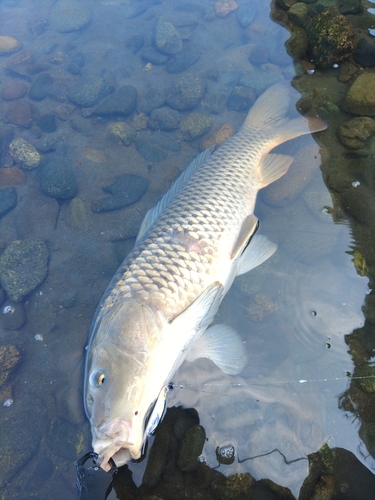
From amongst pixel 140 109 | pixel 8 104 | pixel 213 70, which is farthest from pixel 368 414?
pixel 8 104

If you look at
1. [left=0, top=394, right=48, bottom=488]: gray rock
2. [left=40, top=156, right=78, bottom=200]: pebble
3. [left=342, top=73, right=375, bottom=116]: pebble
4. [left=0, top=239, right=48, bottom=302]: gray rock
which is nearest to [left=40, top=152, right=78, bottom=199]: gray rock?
[left=40, top=156, right=78, bottom=200]: pebble

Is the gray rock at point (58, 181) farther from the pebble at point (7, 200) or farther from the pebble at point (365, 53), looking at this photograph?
the pebble at point (365, 53)

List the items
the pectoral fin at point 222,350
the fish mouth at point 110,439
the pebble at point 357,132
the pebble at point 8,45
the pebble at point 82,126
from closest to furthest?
the fish mouth at point 110,439 → the pectoral fin at point 222,350 → the pebble at point 357,132 → the pebble at point 82,126 → the pebble at point 8,45

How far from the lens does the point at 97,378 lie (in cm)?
255

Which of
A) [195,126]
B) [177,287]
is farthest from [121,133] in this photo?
[177,287]

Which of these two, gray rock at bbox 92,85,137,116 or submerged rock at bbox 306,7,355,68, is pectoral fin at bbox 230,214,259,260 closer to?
submerged rock at bbox 306,7,355,68

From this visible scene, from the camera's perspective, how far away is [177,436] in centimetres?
312

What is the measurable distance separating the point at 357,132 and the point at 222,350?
3174mm

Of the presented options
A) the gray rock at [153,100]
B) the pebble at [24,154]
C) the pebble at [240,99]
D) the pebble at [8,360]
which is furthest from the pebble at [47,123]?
the pebble at [8,360]

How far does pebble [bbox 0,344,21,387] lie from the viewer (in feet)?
13.2

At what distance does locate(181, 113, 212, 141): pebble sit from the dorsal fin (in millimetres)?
1376

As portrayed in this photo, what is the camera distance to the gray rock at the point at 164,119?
6012 mm

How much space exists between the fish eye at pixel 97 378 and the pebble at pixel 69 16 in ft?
28.1

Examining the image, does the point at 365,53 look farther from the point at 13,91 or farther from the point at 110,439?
the point at 13,91
